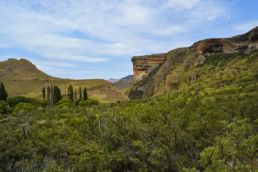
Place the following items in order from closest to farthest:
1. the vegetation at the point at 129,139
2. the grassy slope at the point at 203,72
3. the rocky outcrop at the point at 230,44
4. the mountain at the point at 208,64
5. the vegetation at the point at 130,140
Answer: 1. the vegetation at the point at 129,139
2. the vegetation at the point at 130,140
3. the grassy slope at the point at 203,72
4. the mountain at the point at 208,64
5. the rocky outcrop at the point at 230,44

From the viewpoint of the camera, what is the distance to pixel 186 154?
153 ft

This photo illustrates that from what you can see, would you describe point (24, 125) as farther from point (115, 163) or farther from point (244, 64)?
point (244, 64)

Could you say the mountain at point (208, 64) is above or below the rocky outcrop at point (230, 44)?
below

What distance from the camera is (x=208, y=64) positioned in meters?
158

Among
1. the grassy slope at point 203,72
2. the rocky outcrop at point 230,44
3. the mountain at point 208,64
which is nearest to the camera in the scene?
the grassy slope at point 203,72

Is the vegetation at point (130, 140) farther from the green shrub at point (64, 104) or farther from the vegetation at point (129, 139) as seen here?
the green shrub at point (64, 104)

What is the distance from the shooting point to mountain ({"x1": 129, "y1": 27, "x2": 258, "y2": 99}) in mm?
123656

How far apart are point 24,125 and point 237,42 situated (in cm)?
12420

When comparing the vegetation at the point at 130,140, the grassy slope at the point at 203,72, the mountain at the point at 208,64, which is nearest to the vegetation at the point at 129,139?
the vegetation at the point at 130,140

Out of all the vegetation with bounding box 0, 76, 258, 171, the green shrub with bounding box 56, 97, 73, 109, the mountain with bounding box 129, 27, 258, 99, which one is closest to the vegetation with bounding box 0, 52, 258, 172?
the vegetation with bounding box 0, 76, 258, 171

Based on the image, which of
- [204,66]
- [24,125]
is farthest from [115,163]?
[204,66]

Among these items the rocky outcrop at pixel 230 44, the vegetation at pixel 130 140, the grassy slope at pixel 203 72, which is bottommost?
the vegetation at pixel 130 140

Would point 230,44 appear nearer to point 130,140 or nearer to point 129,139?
point 129,139

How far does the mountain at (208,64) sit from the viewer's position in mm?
123656
